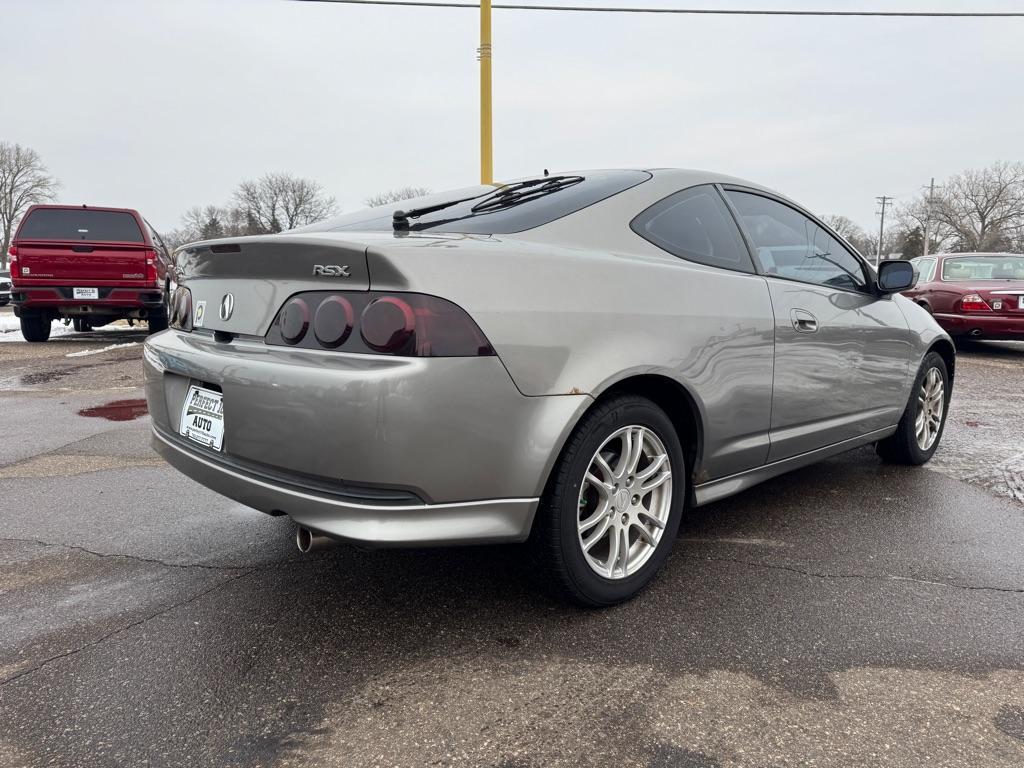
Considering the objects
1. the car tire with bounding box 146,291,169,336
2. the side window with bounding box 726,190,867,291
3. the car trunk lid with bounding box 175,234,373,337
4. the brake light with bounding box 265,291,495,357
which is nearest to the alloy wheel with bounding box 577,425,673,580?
the brake light with bounding box 265,291,495,357

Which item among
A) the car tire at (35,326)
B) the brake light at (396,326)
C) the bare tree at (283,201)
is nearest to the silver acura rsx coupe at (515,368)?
the brake light at (396,326)

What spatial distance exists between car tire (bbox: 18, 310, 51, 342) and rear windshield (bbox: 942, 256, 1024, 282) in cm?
1309

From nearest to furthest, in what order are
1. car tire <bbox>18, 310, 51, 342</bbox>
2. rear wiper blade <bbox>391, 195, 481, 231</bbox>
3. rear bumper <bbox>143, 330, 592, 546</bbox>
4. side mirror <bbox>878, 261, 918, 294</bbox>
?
1. rear bumper <bbox>143, 330, 592, 546</bbox>
2. rear wiper blade <bbox>391, 195, 481, 231</bbox>
3. side mirror <bbox>878, 261, 918, 294</bbox>
4. car tire <bbox>18, 310, 51, 342</bbox>

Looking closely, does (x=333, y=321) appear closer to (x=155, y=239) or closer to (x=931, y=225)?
(x=155, y=239)

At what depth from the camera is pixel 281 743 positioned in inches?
65.2

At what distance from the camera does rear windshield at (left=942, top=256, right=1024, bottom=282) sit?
9906mm

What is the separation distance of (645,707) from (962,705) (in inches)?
32.0

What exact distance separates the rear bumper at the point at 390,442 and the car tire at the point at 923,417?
8.87 ft

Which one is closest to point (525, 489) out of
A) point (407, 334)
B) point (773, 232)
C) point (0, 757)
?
point (407, 334)

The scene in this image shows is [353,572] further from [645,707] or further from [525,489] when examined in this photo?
[645,707]

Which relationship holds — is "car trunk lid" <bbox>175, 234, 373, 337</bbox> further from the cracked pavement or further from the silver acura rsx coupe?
the cracked pavement

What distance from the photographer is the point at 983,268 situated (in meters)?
10.0

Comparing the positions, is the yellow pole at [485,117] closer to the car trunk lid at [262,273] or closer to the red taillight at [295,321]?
the car trunk lid at [262,273]

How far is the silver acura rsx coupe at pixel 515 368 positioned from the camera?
1.86m
